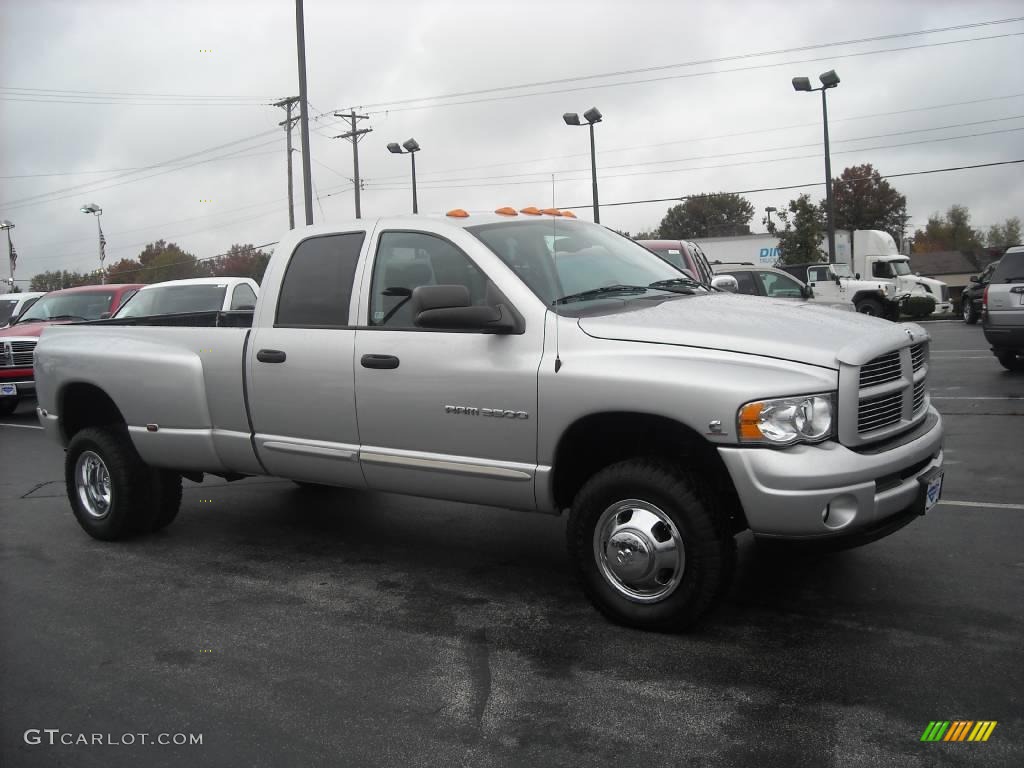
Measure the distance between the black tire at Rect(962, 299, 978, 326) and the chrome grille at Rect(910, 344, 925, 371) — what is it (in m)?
23.7

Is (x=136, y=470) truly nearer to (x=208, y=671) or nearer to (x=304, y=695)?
(x=208, y=671)

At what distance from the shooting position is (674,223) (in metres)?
97.0

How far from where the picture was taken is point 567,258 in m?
5.07

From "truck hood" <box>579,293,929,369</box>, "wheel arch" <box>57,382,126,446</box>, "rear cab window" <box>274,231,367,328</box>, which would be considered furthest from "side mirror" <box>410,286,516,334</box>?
"wheel arch" <box>57,382,126,446</box>

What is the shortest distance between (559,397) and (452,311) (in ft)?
2.10

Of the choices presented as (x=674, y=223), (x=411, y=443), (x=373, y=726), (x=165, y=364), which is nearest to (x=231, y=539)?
(x=165, y=364)

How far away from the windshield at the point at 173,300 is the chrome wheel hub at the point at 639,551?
852 centimetres

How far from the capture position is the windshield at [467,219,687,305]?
4812mm

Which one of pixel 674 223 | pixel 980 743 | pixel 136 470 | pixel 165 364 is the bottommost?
pixel 980 743

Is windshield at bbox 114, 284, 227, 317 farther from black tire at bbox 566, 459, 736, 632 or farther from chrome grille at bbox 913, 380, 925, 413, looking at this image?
chrome grille at bbox 913, 380, 925, 413

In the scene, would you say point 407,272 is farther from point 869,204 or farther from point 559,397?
point 869,204

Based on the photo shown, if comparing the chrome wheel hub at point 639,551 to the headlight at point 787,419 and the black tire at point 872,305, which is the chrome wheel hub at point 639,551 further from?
the black tire at point 872,305

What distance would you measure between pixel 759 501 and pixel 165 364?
146 inches

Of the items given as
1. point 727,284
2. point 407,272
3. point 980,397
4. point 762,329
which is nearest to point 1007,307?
point 980,397
